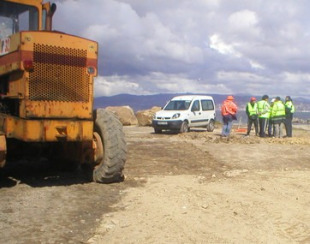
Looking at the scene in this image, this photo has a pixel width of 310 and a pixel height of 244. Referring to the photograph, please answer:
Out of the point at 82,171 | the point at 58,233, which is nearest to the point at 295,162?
the point at 82,171

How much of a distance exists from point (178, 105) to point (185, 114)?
0.88 m

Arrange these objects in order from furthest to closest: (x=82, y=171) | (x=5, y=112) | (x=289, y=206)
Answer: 1. (x=82, y=171)
2. (x=5, y=112)
3. (x=289, y=206)

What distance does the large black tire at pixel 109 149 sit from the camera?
722cm

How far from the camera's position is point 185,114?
788 inches

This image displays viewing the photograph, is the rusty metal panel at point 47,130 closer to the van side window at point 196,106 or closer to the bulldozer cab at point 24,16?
the bulldozer cab at point 24,16

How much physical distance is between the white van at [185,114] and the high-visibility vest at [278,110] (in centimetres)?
386

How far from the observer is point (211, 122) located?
2203cm

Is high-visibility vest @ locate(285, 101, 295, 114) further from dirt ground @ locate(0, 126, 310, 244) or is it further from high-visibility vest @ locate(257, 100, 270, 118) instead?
dirt ground @ locate(0, 126, 310, 244)

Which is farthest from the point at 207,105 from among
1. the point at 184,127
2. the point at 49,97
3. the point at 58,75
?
the point at 49,97

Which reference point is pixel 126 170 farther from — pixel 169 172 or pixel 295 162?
pixel 295 162

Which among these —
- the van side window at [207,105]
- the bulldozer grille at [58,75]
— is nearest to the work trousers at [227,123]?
the van side window at [207,105]

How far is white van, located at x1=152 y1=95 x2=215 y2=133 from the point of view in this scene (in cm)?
1961

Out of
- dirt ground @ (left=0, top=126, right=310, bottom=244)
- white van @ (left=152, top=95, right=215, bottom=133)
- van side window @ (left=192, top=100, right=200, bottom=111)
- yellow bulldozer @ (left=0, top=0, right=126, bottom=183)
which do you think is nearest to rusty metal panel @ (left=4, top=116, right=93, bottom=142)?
yellow bulldozer @ (left=0, top=0, right=126, bottom=183)

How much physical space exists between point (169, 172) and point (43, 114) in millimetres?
3463
